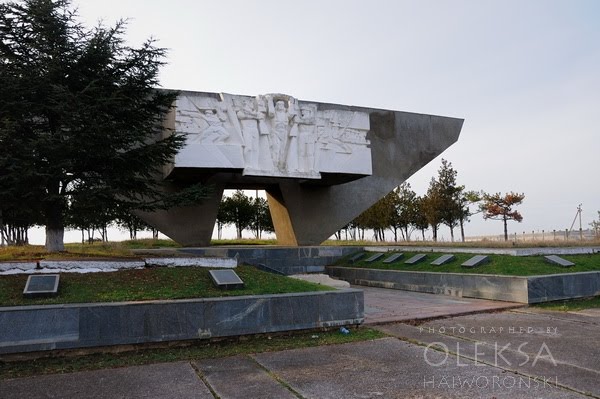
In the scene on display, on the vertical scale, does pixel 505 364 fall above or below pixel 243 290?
below

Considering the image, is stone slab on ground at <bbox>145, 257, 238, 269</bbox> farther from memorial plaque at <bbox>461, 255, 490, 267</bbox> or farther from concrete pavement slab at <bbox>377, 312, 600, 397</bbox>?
memorial plaque at <bbox>461, 255, 490, 267</bbox>

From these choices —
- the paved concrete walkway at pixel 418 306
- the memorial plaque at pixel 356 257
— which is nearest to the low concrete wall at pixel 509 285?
the paved concrete walkway at pixel 418 306

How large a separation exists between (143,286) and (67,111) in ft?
10.5

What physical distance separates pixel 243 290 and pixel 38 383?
9.20ft

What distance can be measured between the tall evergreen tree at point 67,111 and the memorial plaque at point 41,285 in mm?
1867

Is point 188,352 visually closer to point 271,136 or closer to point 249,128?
point 249,128

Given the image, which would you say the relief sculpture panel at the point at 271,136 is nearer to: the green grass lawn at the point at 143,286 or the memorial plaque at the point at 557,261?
the memorial plaque at the point at 557,261

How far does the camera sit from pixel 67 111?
789 cm

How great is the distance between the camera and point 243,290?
22.6ft

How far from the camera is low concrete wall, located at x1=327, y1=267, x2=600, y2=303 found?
31.1ft

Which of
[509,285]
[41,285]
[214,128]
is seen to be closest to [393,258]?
[509,285]

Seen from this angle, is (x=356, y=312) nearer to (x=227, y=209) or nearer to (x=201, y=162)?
(x=201, y=162)

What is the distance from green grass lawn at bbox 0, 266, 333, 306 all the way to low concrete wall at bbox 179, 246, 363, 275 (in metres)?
8.09

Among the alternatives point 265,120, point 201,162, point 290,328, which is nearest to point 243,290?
point 290,328
